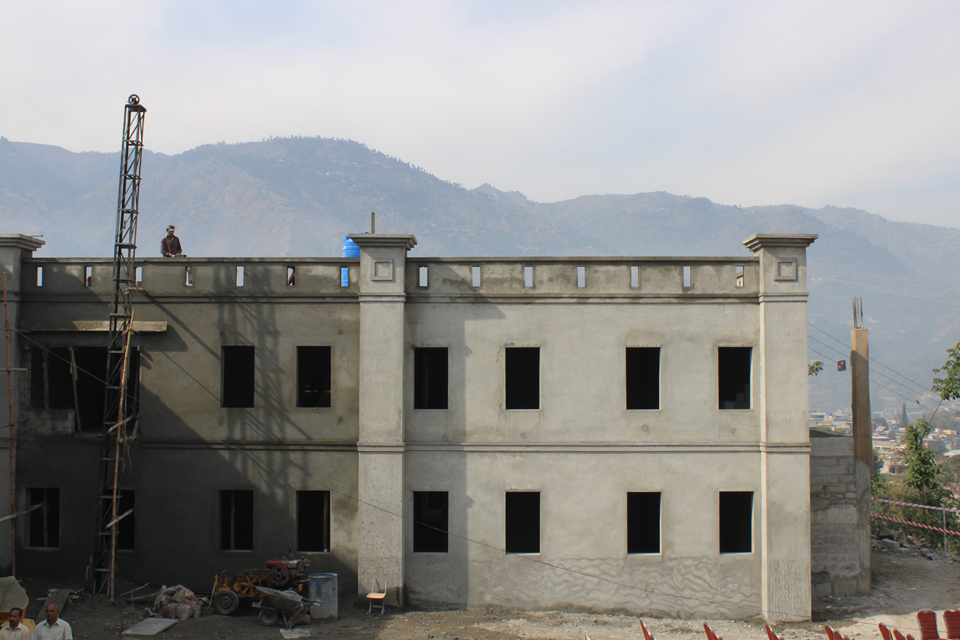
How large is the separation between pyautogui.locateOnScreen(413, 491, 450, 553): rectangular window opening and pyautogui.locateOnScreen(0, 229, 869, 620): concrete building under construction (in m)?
0.05

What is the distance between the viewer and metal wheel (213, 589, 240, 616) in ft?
48.1

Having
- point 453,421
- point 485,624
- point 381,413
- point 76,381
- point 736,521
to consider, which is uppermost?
point 76,381

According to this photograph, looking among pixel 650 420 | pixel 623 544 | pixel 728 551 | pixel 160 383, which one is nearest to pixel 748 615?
pixel 728 551

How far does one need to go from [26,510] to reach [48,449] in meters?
1.52

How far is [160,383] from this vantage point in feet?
53.1

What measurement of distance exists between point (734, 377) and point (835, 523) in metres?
5.38

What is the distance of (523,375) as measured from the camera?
16438 mm

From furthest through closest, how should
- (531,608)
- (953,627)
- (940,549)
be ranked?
(940,549), (531,608), (953,627)

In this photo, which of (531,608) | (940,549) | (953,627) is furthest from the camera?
(940,549)

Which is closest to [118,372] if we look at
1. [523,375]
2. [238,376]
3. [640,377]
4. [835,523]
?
[238,376]

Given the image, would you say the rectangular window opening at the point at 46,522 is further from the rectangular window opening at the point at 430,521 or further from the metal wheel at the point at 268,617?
the rectangular window opening at the point at 430,521

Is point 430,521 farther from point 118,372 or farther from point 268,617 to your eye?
point 118,372

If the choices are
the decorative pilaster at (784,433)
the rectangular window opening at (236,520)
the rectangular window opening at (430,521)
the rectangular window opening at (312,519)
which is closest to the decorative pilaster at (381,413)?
the rectangular window opening at (430,521)

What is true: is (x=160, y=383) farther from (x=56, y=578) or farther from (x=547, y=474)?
(x=547, y=474)
